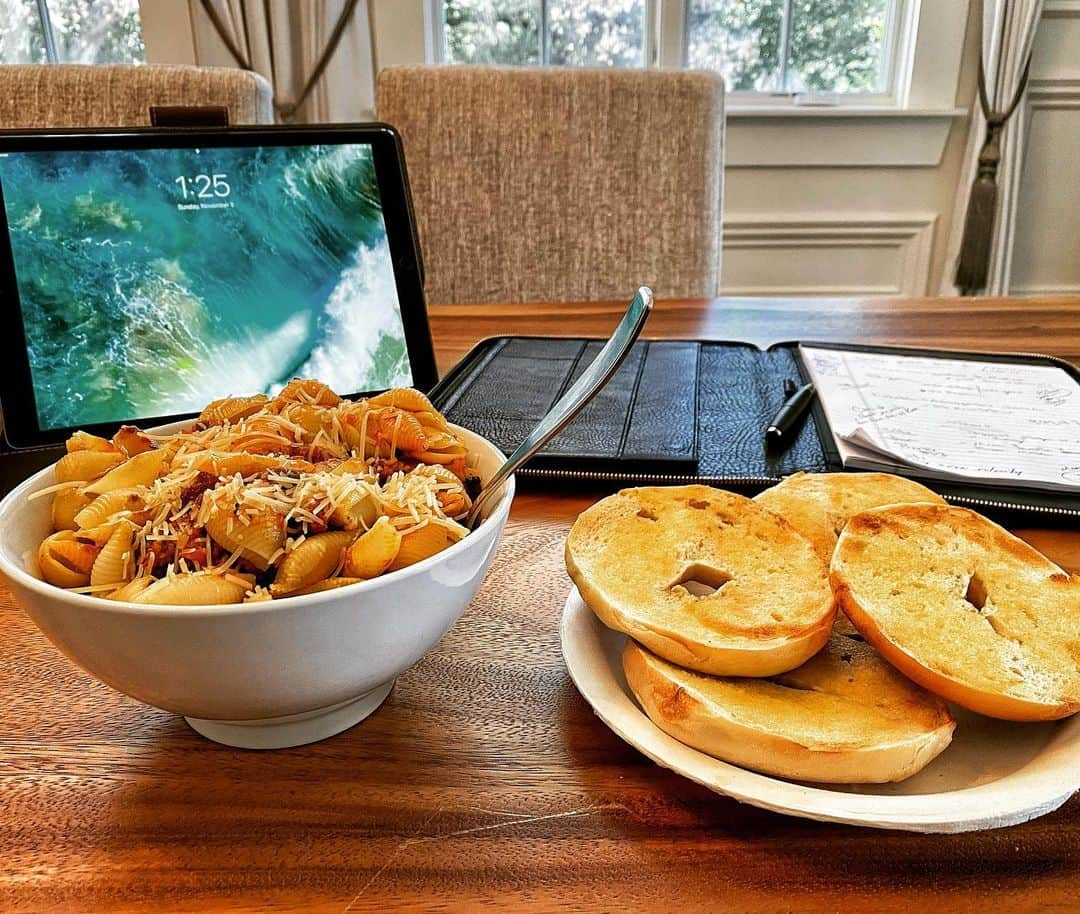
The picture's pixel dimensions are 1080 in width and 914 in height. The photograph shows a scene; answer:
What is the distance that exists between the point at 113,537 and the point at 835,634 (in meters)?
0.32

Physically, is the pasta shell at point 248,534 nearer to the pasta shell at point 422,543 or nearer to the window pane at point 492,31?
the pasta shell at point 422,543

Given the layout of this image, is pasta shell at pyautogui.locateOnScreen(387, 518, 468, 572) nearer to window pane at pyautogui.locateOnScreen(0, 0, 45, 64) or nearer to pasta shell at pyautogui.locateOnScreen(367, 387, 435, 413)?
pasta shell at pyautogui.locateOnScreen(367, 387, 435, 413)

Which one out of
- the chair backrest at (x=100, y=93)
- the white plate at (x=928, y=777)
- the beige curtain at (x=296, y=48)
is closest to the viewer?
the white plate at (x=928, y=777)

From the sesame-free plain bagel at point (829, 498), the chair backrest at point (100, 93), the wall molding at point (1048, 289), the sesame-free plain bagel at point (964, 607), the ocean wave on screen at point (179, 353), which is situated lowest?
the wall molding at point (1048, 289)

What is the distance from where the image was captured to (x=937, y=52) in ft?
7.20

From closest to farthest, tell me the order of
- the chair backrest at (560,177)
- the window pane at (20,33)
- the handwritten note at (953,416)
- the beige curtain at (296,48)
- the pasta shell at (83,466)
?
the pasta shell at (83,466)
the handwritten note at (953,416)
the chair backrest at (560,177)
the beige curtain at (296,48)
the window pane at (20,33)

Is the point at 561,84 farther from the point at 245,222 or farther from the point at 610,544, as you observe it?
the point at 610,544

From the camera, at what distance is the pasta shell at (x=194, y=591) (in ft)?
1.06

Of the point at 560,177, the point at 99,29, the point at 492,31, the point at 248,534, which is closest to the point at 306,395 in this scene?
the point at 248,534

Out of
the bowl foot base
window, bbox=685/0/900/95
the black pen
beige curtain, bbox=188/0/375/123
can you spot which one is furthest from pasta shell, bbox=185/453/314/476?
window, bbox=685/0/900/95

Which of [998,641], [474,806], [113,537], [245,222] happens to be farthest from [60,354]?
[998,641]

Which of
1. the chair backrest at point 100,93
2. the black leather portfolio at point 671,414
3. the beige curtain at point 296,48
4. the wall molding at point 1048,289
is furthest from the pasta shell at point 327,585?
the wall molding at point 1048,289

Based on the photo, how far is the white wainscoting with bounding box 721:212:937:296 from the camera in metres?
2.38

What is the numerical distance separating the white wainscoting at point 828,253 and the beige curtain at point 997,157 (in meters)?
0.09
